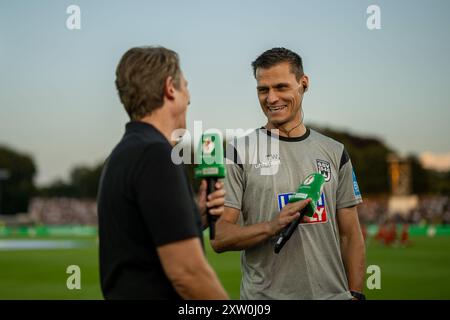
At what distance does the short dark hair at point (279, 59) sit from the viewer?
471 centimetres

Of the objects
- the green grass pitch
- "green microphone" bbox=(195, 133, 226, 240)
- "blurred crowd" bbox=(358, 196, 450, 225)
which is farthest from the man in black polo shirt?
"blurred crowd" bbox=(358, 196, 450, 225)

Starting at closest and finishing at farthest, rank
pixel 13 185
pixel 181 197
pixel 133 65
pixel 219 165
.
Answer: pixel 181 197 < pixel 133 65 < pixel 219 165 < pixel 13 185

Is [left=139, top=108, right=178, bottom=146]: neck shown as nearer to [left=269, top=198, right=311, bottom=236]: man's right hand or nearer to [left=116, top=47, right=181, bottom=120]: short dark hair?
[left=116, top=47, right=181, bottom=120]: short dark hair

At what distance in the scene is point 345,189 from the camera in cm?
482

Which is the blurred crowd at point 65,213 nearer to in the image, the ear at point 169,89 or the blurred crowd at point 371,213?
the blurred crowd at point 371,213

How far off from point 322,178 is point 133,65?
71.3 inches

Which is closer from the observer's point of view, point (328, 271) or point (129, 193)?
point (129, 193)

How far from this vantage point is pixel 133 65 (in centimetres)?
321

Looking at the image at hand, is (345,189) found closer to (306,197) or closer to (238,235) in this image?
(306,197)

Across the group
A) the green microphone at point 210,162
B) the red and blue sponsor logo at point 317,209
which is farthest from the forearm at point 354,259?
the green microphone at point 210,162

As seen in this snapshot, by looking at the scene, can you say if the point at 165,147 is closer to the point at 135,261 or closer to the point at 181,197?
the point at 181,197

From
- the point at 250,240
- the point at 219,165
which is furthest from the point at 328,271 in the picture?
the point at 219,165

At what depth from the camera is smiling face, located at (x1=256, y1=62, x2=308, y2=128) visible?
4688 mm

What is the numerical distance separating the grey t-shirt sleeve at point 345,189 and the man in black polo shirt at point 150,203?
6.15 ft
